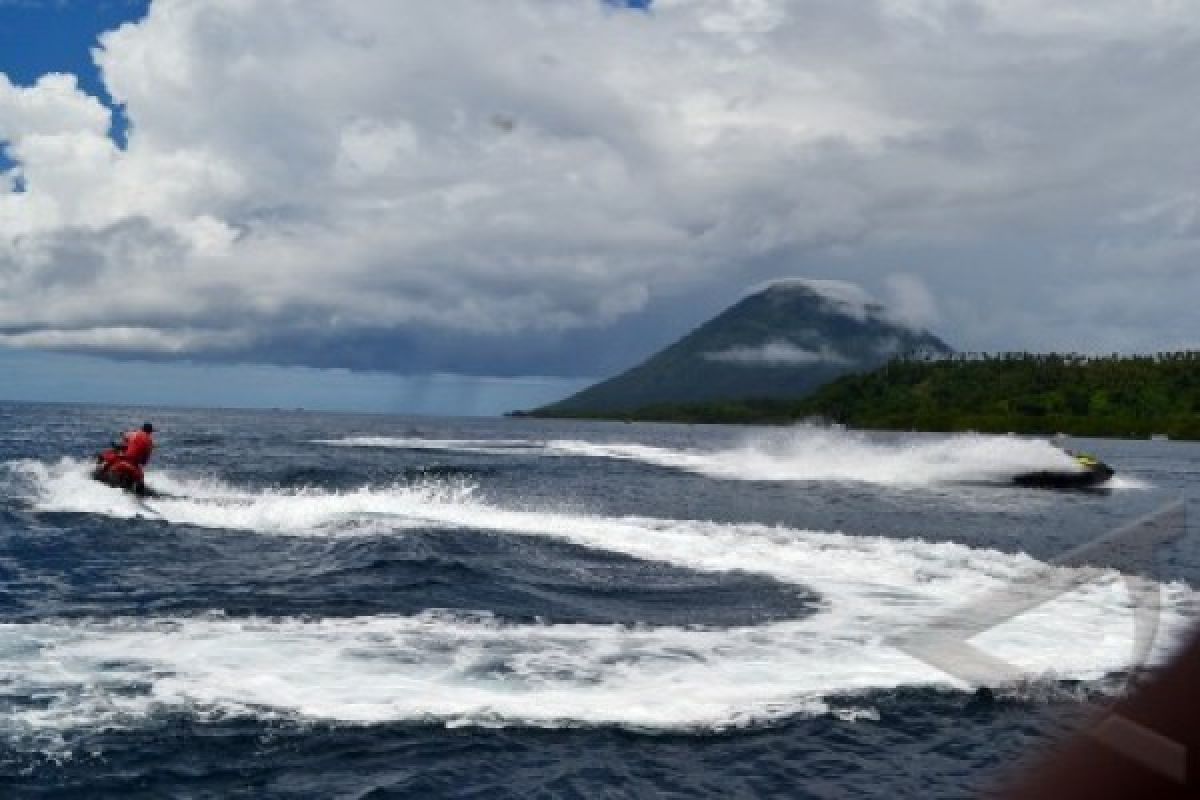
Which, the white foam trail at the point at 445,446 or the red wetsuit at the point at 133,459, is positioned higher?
the red wetsuit at the point at 133,459

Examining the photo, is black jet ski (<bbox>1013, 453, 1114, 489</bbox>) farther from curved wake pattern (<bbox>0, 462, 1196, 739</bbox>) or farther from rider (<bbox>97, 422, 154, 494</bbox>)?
rider (<bbox>97, 422, 154, 494</bbox>)

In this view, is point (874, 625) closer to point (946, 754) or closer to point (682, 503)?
point (946, 754)

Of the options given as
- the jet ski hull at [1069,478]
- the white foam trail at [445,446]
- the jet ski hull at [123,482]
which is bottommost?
the white foam trail at [445,446]

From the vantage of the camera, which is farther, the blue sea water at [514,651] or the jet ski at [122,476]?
the jet ski at [122,476]

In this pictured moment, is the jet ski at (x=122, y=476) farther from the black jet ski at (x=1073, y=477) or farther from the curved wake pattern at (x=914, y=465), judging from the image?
the black jet ski at (x=1073, y=477)

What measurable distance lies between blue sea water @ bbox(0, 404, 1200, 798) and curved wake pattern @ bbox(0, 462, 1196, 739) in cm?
7

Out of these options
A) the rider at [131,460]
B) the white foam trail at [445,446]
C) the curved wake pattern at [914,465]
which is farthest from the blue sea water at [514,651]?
the white foam trail at [445,446]

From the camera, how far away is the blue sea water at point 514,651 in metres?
11.2

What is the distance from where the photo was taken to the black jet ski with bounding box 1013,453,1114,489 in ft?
200

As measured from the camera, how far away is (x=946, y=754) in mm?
12523

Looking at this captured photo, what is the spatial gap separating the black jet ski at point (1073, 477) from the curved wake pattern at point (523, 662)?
39.6 meters

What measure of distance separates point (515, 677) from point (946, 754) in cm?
592

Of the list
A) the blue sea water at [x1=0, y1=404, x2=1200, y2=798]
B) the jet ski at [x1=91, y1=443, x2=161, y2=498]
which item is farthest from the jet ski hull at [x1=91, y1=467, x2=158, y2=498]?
the blue sea water at [x1=0, y1=404, x2=1200, y2=798]

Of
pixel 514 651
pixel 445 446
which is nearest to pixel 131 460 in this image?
pixel 514 651
